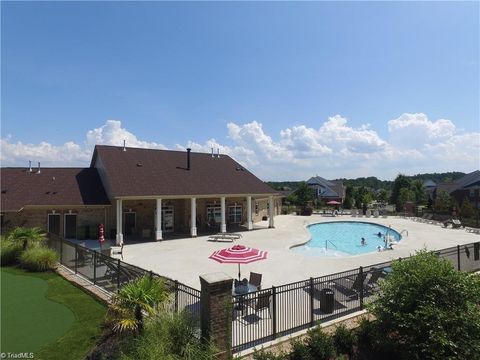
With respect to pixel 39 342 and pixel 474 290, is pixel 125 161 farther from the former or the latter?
pixel 474 290

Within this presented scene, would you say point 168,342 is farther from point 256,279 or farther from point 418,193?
point 418,193

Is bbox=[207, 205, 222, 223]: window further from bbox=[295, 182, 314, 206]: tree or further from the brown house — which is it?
bbox=[295, 182, 314, 206]: tree

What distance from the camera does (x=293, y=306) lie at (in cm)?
903

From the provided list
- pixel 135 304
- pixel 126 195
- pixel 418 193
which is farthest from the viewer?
pixel 418 193

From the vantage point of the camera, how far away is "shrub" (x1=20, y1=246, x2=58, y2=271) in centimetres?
1442

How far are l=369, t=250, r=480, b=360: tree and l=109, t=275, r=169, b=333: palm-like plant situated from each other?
566 centimetres

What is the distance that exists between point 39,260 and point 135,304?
9.53m

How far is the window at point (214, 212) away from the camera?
96.6ft

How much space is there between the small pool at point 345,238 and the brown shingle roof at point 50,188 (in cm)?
1633

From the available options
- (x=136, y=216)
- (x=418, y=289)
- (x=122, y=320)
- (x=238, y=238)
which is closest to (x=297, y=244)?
(x=238, y=238)

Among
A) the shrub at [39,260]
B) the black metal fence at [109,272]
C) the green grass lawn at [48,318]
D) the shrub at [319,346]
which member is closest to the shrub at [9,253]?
the shrub at [39,260]

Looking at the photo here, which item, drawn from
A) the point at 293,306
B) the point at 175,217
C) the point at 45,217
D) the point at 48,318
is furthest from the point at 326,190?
the point at 48,318

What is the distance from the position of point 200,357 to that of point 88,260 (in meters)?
8.60

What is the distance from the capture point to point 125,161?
26.8 m
